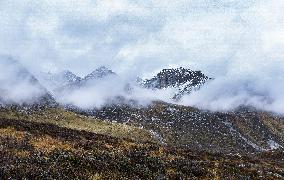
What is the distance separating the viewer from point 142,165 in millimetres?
30250

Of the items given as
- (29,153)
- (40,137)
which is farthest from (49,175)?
(40,137)

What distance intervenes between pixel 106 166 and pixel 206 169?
354 inches

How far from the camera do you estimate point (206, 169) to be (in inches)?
1344

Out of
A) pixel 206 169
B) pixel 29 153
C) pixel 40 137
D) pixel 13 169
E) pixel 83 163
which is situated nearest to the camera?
pixel 13 169

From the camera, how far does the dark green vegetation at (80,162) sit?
24719 millimetres

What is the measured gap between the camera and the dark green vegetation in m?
24.7

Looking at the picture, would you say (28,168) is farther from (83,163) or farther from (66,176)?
(83,163)

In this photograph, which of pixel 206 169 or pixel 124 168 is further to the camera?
pixel 206 169

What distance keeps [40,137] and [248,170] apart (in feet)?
54.0

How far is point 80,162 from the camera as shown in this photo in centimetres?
2783

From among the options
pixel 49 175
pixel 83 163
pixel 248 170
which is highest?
pixel 248 170

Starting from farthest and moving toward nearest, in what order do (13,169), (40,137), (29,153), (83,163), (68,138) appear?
(68,138), (40,137), (29,153), (83,163), (13,169)

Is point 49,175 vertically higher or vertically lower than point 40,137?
lower

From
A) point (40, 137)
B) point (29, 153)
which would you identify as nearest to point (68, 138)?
point (40, 137)
